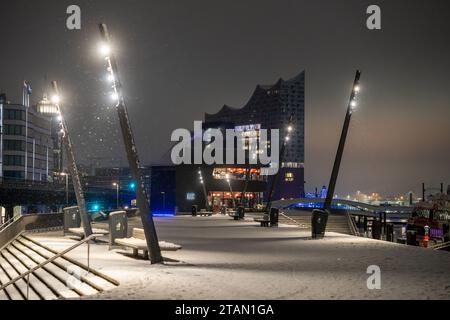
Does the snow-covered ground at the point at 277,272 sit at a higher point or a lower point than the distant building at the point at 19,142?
lower

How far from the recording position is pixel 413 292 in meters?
11.6

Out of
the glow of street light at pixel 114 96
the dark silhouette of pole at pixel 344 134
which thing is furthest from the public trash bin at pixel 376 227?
the glow of street light at pixel 114 96

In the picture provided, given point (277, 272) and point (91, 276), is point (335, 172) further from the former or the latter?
point (91, 276)

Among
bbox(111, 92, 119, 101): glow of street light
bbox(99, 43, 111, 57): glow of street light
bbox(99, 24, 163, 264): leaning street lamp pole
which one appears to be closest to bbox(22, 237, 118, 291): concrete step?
bbox(99, 24, 163, 264): leaning street lamp pole

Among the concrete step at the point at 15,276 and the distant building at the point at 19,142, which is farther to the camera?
the distant building at the point at 19,142

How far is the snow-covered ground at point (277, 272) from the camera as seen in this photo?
1147 centimetres

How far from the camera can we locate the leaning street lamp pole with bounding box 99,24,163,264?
54.9ft

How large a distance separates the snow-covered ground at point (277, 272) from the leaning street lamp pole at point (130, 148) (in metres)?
0.60

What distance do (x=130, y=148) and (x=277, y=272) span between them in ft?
17.5

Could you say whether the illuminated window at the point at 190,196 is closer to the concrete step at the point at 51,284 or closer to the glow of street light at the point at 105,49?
the concrete step at the point at 51,284

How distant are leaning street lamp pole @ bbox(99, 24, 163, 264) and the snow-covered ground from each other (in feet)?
1.96
